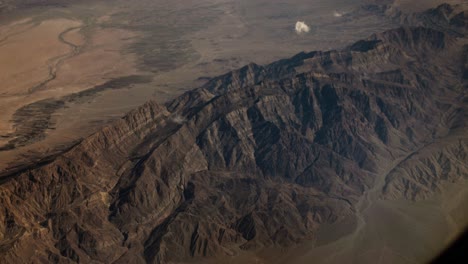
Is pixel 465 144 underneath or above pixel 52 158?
underneath

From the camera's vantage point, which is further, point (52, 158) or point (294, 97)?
point (294, 97)

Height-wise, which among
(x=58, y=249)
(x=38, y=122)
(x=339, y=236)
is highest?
(x=58, y=249)

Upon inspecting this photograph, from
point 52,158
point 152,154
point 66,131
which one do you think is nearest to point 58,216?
point 52,158

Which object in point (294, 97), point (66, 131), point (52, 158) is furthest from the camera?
point (66, 131)

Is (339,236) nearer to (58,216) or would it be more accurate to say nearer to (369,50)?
(58,216)

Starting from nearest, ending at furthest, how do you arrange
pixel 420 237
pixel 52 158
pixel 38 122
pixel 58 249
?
pixel 58 249 → pixel 420 237 → pixel 52 158 → pixel 38 122

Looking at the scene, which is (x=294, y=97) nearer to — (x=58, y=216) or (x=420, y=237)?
(x=420, y=237)

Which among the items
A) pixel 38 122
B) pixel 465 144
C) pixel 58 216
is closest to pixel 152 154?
pixel 58 216
